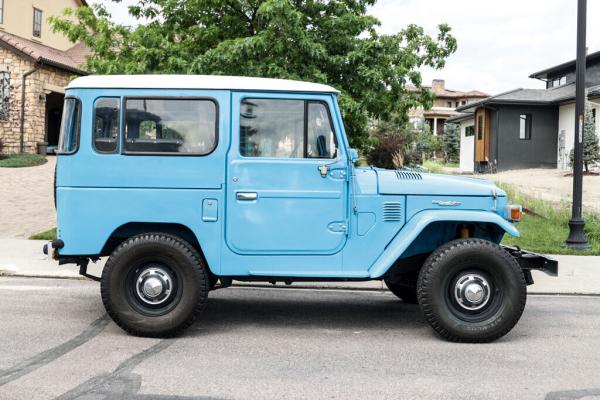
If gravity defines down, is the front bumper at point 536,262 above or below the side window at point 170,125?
below

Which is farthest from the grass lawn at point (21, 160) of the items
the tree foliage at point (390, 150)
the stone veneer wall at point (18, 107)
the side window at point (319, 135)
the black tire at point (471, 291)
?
the black tire at point (471, 291)

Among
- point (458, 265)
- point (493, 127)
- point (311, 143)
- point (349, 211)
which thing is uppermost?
point (493, 127)

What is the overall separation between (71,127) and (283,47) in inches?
219

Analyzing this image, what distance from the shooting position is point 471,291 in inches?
231

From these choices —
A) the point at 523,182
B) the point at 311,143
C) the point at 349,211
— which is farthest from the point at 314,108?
the point at 523,182

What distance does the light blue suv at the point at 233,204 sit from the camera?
5.87 meters

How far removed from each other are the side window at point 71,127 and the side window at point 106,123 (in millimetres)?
163

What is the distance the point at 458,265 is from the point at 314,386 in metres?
1.91

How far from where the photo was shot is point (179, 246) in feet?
19.2

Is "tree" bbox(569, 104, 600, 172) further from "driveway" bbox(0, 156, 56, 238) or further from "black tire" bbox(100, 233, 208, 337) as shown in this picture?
"black tire" bbox(100, 233, 208, 337)

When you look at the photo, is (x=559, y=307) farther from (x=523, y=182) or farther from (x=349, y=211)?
(x=523, y=182)

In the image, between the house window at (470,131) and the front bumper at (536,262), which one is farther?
the house window at (470,131)

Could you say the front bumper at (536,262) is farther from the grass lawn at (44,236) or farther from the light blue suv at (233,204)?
the grass lawn at (44,236)

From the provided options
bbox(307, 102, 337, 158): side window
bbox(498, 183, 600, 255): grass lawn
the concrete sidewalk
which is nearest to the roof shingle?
the concrete sidewalk
